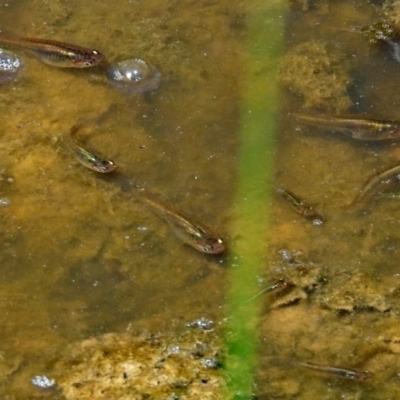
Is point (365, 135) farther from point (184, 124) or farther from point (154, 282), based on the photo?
point (154, 282)

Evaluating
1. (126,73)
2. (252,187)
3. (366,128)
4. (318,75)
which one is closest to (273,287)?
(252,187)

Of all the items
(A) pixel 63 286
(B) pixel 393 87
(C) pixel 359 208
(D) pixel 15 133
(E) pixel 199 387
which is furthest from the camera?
(B) pixel 393 87

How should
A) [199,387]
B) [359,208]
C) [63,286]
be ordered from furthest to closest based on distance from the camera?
[359,208] < [63,286] < [199,387]

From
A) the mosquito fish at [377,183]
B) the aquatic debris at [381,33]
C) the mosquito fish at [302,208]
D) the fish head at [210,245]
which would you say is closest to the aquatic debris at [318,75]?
the aquatic debris at [381,33]

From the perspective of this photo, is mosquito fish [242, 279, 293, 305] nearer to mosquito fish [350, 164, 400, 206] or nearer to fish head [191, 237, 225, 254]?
fish head [191, 237, 225, 254]

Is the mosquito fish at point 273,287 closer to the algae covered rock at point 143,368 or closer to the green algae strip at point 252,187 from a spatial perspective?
the green algae strip at point 252,187

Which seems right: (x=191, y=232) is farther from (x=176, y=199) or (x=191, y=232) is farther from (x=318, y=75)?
(x=318, y=75)

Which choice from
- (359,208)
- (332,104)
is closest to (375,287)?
(359,208)
